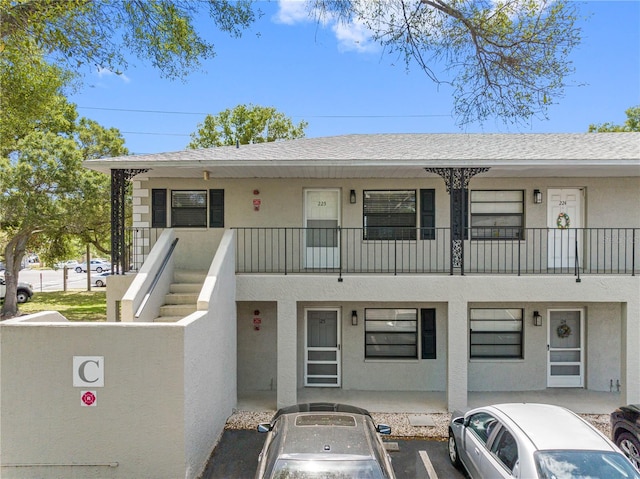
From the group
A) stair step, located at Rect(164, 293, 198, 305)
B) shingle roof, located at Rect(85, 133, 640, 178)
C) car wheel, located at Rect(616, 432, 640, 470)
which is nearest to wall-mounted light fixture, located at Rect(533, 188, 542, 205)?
shingle roof, located at Rect(85, 133, 640, 178)

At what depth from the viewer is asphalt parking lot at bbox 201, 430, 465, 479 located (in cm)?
612

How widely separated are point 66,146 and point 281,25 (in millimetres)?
14630

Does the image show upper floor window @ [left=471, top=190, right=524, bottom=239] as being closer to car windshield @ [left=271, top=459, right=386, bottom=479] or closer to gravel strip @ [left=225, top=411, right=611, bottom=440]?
gravel strip @ [left=225, top=411, right=611, bottom=440]

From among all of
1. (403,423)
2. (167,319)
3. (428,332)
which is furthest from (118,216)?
(428,332)

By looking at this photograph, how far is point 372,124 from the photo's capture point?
70.1ft

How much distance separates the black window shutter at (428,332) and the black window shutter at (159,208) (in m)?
6.74

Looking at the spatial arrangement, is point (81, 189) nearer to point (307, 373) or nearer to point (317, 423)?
point (307, 373)

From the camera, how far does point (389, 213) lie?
32.2ft

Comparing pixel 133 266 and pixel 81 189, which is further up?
pixel 81 189

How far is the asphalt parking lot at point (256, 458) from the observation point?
6.12 m

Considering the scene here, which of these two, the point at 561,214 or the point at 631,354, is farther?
the point at 561,214

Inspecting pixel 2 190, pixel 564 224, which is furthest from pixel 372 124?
pixel 2 190

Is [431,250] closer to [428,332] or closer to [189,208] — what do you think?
[428,332]

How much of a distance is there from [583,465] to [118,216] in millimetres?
8874
